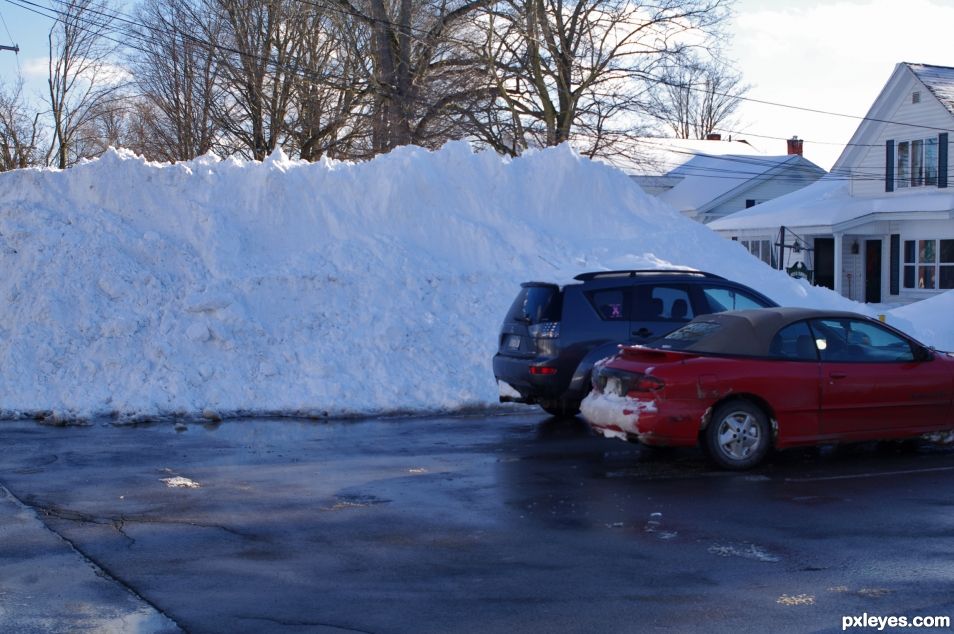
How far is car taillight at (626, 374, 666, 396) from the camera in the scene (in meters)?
9.41

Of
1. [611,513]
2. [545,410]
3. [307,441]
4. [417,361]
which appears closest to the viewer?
[611,513]

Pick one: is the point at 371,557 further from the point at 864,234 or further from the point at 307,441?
the point at 864,234

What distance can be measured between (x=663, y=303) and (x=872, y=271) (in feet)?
84.2

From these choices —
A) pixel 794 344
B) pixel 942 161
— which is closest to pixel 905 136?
pixel 942 161

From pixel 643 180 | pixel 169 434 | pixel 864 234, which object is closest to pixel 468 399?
pixel 169 434

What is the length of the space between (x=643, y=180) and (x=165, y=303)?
39316mm

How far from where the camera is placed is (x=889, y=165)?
34062 millimetres

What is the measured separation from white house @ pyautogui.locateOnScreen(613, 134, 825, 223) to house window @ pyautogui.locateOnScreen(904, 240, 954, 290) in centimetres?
1541

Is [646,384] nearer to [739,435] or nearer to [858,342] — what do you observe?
[739,435]

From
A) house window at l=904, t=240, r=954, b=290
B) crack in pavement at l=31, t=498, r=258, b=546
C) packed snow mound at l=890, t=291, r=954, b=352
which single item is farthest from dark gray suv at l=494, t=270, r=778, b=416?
house window at l=904, t=240, r=954, b=290

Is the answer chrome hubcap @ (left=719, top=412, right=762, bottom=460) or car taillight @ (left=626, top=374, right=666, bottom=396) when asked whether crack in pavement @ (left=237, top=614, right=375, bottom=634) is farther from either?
chrome hubcap @ (left=719, top=412, right=762, bottom=460)

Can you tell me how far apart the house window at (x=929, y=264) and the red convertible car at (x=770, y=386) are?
23.6 meters

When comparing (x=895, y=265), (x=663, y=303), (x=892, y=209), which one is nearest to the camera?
(x=663, y=303)

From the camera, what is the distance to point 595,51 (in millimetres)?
33281
